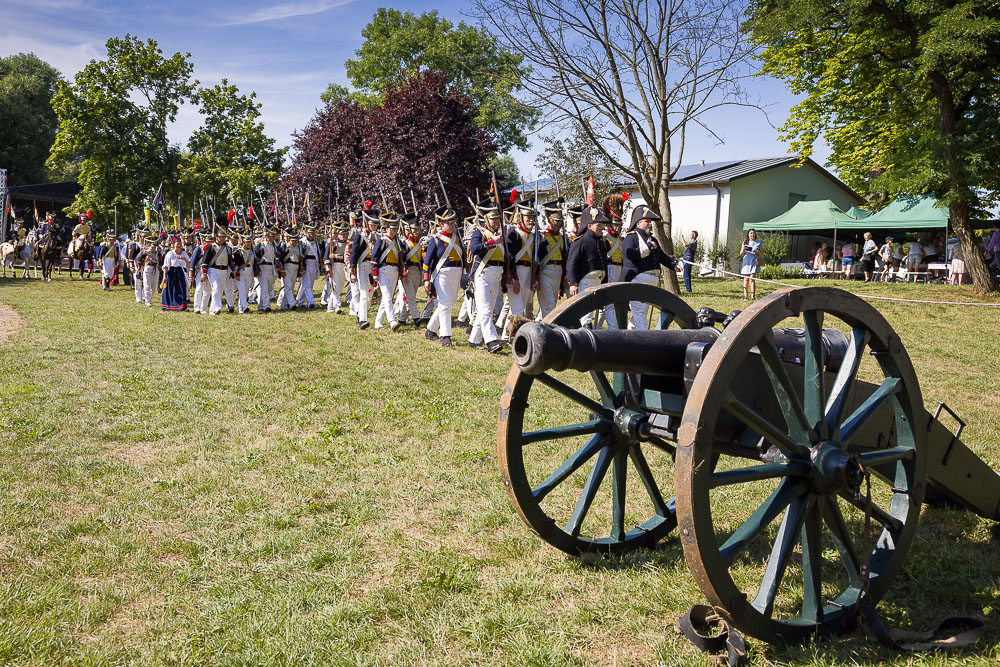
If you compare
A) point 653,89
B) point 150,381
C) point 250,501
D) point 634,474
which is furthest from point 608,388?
point 653,89

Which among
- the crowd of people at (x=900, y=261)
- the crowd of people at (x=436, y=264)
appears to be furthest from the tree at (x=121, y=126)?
the crowd of people at (x=900, y=261)

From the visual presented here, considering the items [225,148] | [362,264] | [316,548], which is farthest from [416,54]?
[316,548]

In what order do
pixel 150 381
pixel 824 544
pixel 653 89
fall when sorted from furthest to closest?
1. pixel 653 89
2. pixel 150 381
3. pixel 824 544

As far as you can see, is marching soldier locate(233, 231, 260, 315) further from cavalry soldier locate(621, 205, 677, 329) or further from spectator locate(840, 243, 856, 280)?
spectator locate(840, 243, 856, 280)

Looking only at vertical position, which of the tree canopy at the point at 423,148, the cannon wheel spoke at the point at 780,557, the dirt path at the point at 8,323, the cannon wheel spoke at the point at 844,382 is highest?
the tree canopy at the point at 423,148

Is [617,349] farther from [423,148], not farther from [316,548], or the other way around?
[423,148]

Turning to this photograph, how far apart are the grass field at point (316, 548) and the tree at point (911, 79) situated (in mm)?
11144

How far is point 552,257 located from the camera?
38.3ft

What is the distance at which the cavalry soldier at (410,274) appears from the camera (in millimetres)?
14023

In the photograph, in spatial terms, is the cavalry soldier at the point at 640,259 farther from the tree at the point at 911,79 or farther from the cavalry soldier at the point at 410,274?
the tree at the point at 911,79

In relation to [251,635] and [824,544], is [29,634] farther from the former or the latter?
[824,544]

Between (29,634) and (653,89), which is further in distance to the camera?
(653,89)

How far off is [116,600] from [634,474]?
132 inches

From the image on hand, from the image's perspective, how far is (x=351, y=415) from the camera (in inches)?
271
